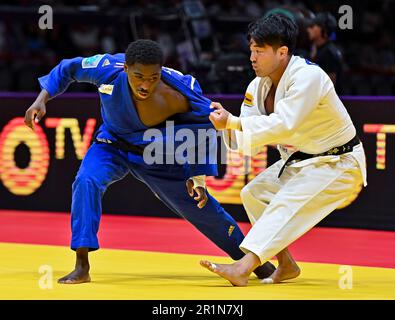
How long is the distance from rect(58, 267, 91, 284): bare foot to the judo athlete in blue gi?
0.04 feet

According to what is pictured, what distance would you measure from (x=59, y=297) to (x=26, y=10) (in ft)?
27.9

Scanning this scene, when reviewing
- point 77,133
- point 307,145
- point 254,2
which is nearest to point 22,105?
point 77,133

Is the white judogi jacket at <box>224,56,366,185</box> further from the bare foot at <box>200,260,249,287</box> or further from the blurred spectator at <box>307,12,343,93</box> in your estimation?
the blurred spectator at <box>307,12,343,93</box>

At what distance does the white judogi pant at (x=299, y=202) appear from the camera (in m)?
5.36

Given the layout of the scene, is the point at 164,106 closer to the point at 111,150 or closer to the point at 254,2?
the point at 111,150

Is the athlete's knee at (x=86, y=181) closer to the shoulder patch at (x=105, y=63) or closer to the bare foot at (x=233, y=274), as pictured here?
the shoulder patch at (x=105, y=63)

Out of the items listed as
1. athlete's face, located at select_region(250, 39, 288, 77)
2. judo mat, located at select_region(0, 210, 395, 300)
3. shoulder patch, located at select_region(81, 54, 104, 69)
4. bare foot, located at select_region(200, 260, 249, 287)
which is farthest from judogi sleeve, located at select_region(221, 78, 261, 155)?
shoulder patch, located at select_region(81, 54, 104, 69)

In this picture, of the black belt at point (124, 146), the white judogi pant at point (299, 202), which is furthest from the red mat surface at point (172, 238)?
the black belt at point (124, 146)

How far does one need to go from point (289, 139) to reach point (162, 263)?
1.53 metres

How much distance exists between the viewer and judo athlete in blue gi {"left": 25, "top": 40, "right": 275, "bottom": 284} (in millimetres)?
5590

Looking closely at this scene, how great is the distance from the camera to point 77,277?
5473 mm

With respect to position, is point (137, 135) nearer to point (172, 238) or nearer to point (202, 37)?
point (172, 238)

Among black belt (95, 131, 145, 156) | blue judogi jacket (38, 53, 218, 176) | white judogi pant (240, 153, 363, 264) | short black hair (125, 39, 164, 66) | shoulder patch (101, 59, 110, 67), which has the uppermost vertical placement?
shoulder patch (101, 59, 110, 67)

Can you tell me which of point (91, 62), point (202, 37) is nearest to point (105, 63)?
point (91, 62)
